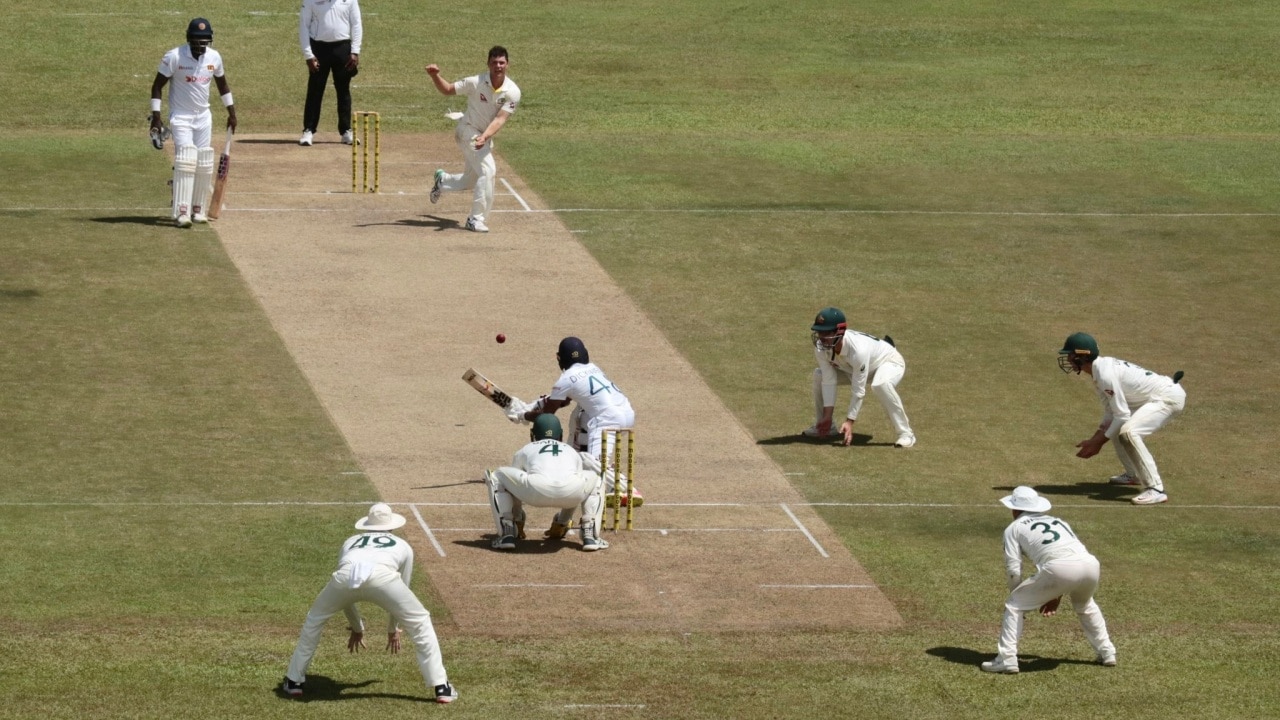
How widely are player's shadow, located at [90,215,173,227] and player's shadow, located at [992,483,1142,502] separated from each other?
14285 millimetres

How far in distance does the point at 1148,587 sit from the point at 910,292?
10613 millimetres

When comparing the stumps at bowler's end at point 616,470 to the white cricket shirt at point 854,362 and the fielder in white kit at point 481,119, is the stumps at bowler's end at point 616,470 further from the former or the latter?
the fielder in white kit at point 481,119

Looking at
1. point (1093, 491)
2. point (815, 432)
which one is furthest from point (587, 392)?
point (1093, 491)

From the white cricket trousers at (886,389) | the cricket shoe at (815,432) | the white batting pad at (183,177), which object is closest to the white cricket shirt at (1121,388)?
the white cricket trousers at (886,389)

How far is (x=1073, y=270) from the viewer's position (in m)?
30.4

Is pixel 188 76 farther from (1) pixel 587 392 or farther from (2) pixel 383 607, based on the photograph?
(2) pixel 383 607

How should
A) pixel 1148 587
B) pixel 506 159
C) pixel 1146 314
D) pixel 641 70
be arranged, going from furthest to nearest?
pixel 641 70
pixel 506 159
pixel 1146 314
pixel 1148 587

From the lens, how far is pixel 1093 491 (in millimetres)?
21828

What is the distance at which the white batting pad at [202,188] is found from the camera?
29328mm

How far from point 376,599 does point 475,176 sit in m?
15.8

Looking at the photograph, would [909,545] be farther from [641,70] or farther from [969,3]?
[969,3]

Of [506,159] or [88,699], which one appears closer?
[88,699]

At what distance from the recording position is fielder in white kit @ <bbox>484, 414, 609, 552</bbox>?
736 inches

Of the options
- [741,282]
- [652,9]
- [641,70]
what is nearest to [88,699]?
[741,282]
